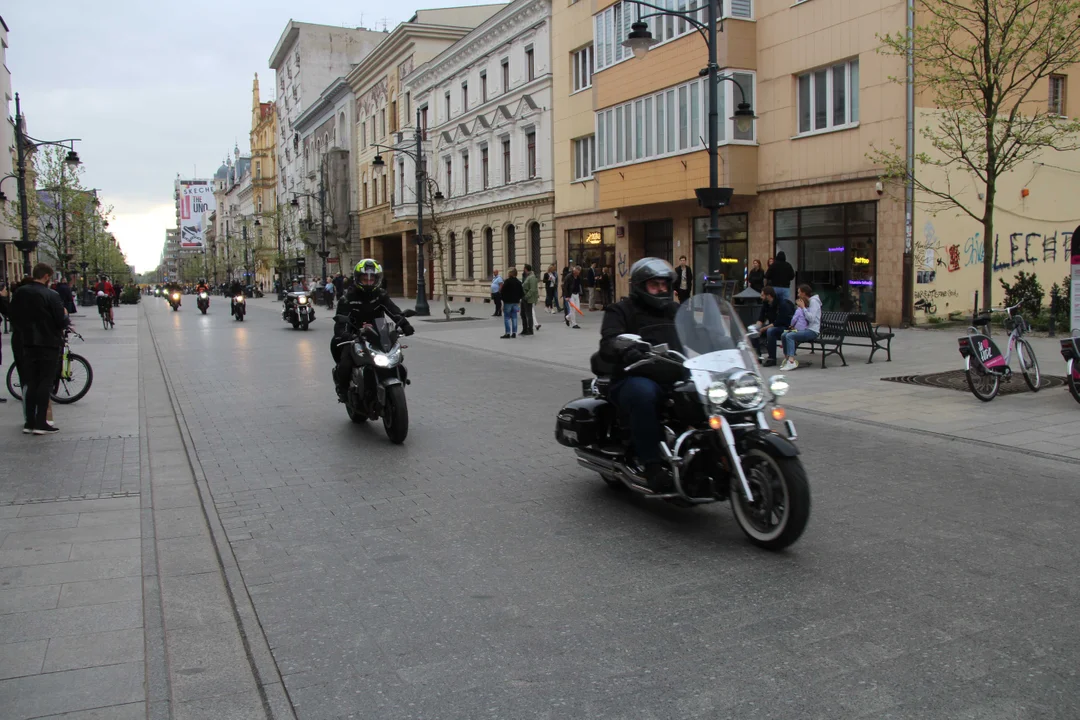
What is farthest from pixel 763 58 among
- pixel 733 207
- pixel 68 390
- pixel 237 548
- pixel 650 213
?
pixel 237 548

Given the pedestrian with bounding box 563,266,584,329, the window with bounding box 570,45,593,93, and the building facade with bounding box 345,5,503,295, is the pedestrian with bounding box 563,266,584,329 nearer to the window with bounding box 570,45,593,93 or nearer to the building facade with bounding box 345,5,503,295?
the window with bounding box 570,45,593,93

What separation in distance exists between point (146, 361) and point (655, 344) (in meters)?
14.2

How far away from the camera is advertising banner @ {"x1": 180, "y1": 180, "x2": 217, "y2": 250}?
13875 centimetres

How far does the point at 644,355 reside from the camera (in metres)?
5.50

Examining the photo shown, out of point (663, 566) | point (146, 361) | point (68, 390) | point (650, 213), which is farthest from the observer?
point (650, 213)

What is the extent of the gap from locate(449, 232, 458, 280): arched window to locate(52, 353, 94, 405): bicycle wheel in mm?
35105

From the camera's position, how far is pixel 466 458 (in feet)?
25.6

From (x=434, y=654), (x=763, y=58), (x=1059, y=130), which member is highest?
(x=763, y=58)


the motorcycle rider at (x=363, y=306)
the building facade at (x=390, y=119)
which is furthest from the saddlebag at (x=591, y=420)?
the building facade at (x=390, y=119)

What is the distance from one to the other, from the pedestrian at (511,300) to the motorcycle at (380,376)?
1175cm

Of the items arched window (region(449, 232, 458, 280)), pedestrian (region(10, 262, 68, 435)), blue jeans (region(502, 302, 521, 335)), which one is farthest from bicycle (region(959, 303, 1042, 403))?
arched window (region(449, 232, 458, 280))

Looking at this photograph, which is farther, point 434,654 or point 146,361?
point 146,361

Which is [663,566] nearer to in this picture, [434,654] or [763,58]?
[434,654]

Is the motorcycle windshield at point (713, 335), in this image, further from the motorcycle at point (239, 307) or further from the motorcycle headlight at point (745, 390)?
the motorcycle at point (239, 307)
